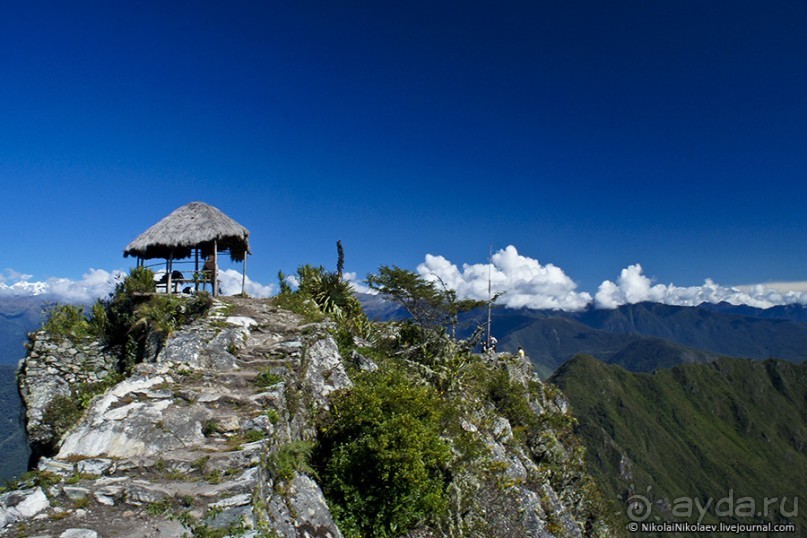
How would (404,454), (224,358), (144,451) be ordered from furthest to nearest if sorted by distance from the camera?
(224,358)
(404,454)
(144,451)

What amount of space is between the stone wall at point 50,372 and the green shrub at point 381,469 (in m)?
8.86

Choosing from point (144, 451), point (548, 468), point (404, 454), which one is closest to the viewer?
point (144, 451)

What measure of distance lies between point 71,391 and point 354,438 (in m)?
10.1

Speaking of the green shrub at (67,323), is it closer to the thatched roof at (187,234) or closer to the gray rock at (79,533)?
the thatched roof at (187,234)

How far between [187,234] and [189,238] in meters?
0.33

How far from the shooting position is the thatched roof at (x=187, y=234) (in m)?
22.3

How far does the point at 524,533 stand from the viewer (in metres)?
13.9

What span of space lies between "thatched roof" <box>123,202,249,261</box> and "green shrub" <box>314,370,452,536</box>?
49.0 ft

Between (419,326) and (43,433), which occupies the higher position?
(419,326)

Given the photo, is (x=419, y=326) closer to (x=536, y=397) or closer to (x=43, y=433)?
(x=536, y=397)

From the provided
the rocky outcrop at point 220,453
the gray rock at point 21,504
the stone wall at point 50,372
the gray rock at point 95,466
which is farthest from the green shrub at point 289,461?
the stone wall at point 50,372

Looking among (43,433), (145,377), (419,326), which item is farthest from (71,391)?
(419,326)

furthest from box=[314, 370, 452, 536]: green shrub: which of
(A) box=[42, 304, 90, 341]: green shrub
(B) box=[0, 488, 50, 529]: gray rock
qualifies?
(A) box=[42, 304, 90, 341]: green shrub

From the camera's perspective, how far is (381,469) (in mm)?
9555
